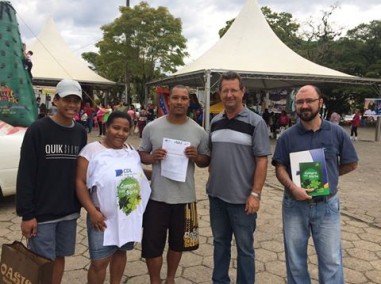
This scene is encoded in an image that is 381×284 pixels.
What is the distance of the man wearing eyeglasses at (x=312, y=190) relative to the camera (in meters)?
2.55

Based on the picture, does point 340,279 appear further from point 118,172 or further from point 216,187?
point 118,172

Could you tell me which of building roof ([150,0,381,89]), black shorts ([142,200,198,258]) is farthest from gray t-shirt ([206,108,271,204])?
building roof ([150,0,381,89])

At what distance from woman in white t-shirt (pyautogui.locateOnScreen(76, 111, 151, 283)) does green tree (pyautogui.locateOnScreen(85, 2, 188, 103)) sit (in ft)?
70.9

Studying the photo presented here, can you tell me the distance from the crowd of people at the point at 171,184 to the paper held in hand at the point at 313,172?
0.15 ft

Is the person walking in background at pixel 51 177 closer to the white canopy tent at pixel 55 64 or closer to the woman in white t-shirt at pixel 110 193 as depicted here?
the woman in white t-shirt at pixel 110 193

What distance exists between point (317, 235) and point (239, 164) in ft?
2.42

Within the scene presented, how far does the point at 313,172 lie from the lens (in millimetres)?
2543

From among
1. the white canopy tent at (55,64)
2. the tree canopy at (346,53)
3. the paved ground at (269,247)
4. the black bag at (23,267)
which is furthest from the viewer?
the tree canopy at (346,53)

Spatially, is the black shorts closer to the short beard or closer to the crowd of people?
the crowd of people

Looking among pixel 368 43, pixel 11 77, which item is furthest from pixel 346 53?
pixel 11 77

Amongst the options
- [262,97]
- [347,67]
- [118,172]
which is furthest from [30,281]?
[347,67]

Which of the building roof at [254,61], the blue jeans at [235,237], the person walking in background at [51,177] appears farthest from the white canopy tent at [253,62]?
the person walking in background at [51,177]

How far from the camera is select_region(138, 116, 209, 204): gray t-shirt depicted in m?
2.86

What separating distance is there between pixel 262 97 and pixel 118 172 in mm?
20470
